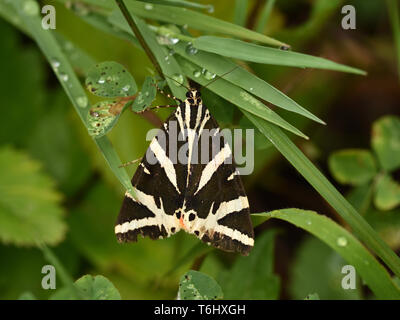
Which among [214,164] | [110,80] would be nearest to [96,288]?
[214,164]

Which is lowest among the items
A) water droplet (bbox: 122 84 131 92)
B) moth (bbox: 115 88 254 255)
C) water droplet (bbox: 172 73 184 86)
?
moth (bbox: 115 88 254 255)

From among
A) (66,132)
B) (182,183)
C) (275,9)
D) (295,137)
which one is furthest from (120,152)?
(275,9)

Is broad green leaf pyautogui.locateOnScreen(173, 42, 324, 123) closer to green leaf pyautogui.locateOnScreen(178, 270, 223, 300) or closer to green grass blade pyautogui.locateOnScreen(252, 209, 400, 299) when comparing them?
green grass blade pyautogui.locateOnScreen(252, 209, 400, 299)

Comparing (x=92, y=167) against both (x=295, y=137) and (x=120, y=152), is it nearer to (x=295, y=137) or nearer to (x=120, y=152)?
(x=120, y=152)

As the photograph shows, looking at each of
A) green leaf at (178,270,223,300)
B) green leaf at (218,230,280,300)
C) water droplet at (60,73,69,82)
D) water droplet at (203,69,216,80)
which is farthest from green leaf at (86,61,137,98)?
green leaf at (218,230,280,300)

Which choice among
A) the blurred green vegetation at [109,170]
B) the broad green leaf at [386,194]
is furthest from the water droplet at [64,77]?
the broad green leaf at [386,194]
